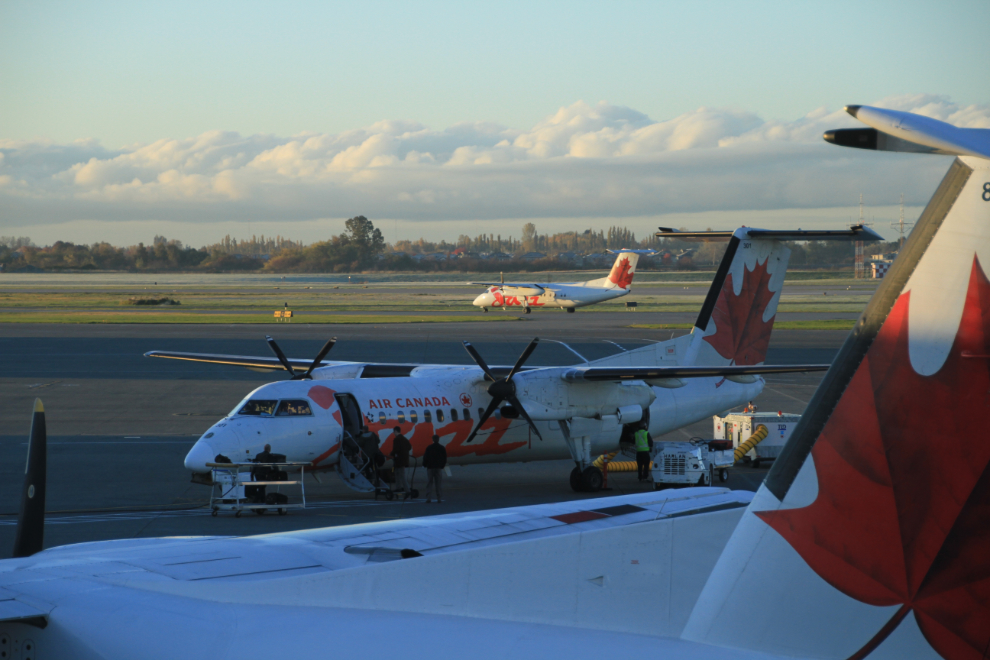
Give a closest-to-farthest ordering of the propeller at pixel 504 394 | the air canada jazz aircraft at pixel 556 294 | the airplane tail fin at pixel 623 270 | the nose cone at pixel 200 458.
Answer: the nose cone at pixel 200 458 → the propeller at pixel 504 394 → the airplane tail fin at pixel 623 270 → the air canada jazz aircraft at pixel 556 294

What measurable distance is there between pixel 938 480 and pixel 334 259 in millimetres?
196474

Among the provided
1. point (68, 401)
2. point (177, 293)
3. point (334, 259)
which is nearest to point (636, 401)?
point (68, 401)

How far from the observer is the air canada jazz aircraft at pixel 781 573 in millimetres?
4578

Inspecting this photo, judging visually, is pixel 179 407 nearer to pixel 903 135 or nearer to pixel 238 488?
pixel 238 488

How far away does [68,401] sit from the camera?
117 feet

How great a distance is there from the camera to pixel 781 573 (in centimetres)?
513

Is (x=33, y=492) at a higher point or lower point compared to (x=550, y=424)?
higher

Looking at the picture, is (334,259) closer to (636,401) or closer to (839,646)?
(636,401)

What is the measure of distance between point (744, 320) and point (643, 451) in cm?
473

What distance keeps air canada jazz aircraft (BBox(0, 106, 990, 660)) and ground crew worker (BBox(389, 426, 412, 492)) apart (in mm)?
14072

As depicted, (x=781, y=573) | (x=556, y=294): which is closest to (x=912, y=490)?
(x=781, y=573)

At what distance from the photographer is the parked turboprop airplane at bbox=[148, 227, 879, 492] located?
20031mm

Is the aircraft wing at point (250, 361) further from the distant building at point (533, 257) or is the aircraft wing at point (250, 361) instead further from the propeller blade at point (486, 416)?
the distant building at point (533, 257)

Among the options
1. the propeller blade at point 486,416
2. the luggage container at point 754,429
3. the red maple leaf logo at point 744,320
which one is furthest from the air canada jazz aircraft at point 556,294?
the propeller blade at point 486,416
